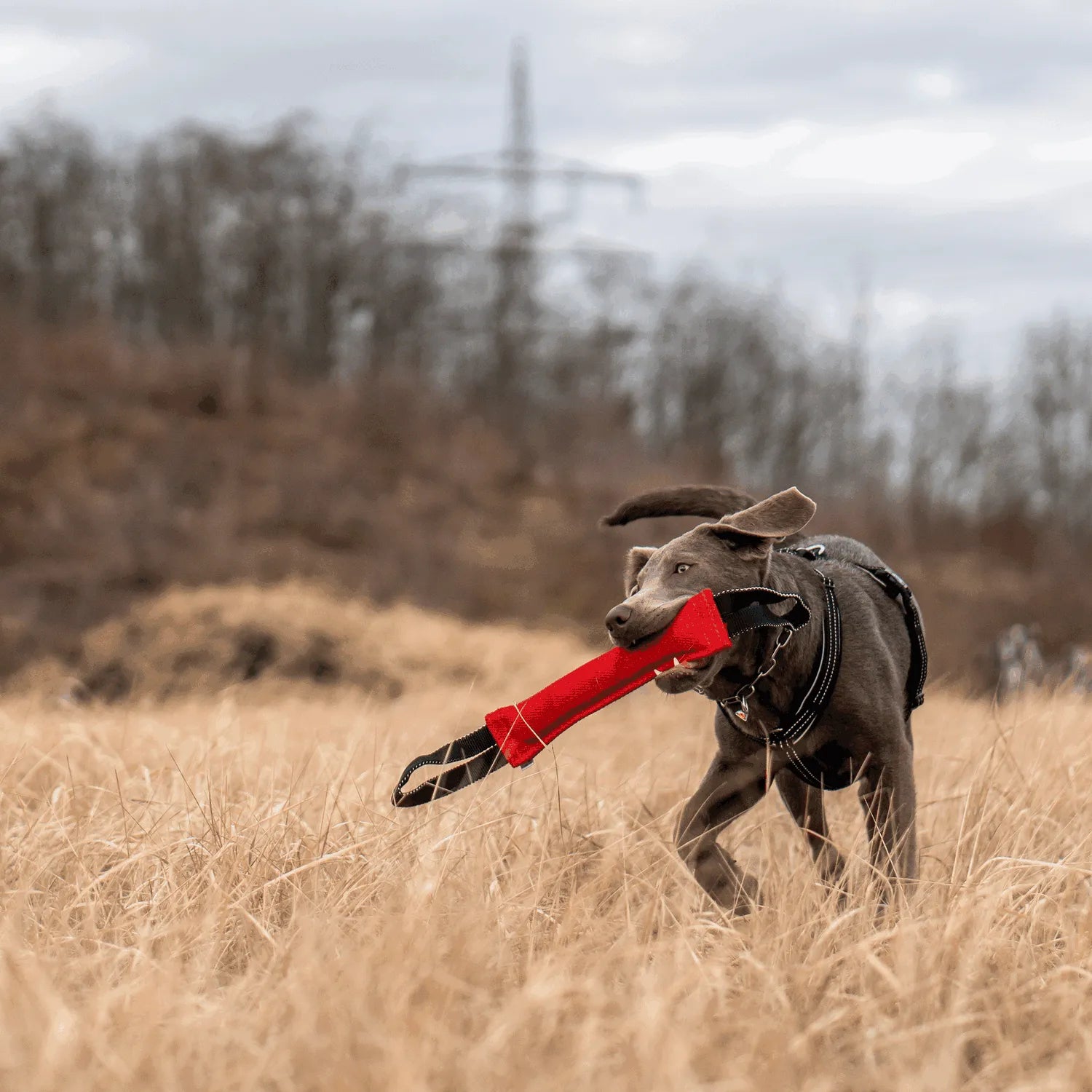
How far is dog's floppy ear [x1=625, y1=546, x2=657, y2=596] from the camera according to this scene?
Answer: 12.1 ft

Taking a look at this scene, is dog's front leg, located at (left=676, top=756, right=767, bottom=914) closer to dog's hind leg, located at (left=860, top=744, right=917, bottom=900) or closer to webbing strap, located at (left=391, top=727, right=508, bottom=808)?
dog's hind leg, located at (left=860, top=744, right=917, bottom=900)

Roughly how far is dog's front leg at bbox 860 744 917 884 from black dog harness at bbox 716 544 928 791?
0.07 metres

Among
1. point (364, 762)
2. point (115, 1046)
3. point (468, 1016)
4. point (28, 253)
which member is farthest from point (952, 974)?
point (28, 253)

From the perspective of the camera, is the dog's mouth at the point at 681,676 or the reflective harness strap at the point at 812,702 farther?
the reflective harness strap at the point at 812,702

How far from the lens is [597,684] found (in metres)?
3.33

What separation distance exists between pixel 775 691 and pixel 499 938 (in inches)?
44.6

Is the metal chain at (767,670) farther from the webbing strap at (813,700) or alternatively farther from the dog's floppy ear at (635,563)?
the dog's floppy ear at (635,563)

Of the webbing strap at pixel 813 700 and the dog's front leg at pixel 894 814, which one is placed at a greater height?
the webbing strap at pixel 813 700

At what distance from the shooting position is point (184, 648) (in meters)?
15.6

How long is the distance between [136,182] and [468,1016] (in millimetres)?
29778

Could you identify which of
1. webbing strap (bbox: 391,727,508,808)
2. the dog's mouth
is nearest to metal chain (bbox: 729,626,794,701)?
the dog's mouth

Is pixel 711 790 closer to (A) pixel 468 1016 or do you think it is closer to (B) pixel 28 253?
(A) pixel 468 1016

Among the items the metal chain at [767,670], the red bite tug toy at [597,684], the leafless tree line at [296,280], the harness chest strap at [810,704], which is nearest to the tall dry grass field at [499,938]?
the red bite tug toy at [597,684]

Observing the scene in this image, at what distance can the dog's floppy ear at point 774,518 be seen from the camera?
3.46 m
